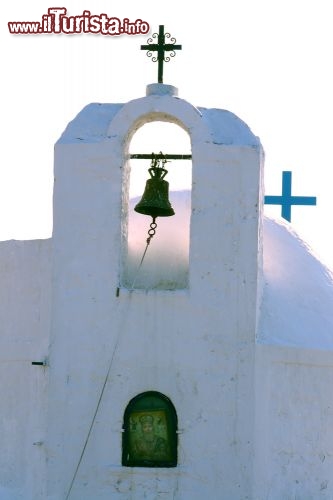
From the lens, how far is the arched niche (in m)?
12.1

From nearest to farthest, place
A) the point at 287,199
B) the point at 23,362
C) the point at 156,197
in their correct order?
the point at 156,197 → the point at 23,362 → the point at 287,199

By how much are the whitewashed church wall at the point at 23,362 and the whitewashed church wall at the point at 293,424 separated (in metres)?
2.08

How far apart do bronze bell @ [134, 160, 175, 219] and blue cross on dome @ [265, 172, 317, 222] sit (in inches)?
150

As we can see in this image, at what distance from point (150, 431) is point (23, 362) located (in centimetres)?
163

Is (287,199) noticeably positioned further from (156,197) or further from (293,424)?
(293,424)

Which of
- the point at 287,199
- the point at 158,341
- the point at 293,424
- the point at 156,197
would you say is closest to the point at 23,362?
the point at 158,341

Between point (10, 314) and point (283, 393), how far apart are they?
9.72ft

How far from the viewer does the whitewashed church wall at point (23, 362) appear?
12.6m

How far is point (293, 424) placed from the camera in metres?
12.4

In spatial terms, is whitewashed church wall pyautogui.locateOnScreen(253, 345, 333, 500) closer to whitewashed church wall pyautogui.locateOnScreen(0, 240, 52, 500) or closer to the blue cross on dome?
whitewashed church wall pyautogui.locateOnScreen(0, 240, 52, 500)

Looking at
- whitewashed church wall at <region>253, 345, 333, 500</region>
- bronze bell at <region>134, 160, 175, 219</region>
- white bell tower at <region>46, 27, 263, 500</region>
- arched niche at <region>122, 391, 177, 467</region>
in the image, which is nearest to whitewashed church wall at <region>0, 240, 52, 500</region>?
white bell tower at <region>46, 27, 263, 500</region>

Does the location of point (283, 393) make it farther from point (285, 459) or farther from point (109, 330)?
point (109, 330)

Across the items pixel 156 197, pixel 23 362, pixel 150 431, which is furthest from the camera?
pixel 23 362

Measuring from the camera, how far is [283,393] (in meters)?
12.3
